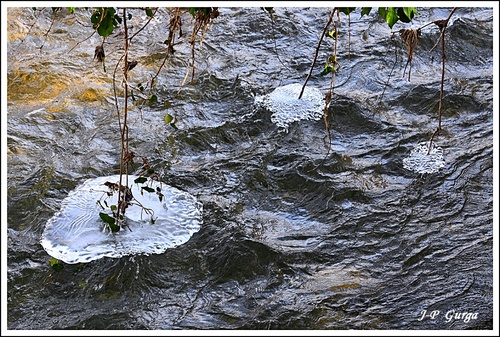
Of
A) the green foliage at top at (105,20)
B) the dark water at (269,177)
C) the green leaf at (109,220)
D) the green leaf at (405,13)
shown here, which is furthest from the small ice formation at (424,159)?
the green foliage at top at (105,20)

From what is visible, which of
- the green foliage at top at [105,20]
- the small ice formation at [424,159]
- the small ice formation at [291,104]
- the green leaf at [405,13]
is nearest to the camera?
the green leaf at [405,13]

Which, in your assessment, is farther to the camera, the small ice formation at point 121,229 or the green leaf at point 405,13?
the small ice formation at point 121,229

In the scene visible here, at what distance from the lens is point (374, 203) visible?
3604 millimetres

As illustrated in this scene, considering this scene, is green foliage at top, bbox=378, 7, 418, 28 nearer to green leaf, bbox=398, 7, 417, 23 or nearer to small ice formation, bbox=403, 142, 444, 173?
green leaf, bbox=398, 7, 417, 23

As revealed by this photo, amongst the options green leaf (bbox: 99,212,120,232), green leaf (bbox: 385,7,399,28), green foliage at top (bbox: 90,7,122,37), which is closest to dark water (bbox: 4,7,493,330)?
green leaf (bbox: 99,212,120,232)

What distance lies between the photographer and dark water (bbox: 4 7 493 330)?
2.95 metres

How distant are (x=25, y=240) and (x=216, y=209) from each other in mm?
971

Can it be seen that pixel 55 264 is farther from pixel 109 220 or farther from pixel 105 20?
pixel 105 20

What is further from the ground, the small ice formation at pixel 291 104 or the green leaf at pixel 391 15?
the green leaf at pixel 391 15

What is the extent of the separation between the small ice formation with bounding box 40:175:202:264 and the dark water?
61 mm

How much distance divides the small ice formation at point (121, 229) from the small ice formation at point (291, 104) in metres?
1.03

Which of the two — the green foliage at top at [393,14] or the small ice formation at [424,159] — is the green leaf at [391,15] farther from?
the small ice formation at [424,159]

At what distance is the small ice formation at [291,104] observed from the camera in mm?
4332

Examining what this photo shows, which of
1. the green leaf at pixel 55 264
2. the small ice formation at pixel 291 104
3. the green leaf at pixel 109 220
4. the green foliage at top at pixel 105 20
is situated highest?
the green foliage at top at pixel 105 20
